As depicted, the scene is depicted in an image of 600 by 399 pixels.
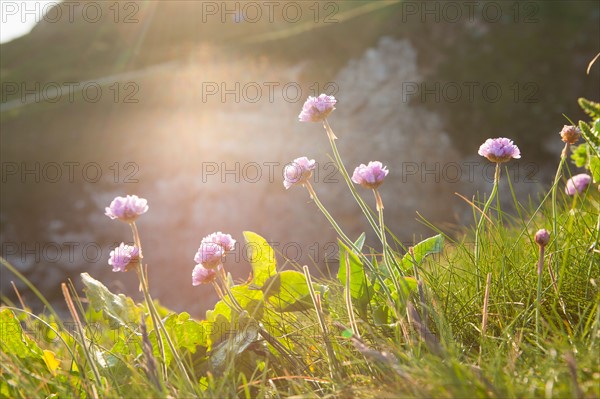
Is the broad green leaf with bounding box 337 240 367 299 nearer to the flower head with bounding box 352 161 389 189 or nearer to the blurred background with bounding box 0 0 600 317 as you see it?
the flower head with bounding box 352 161 389 189

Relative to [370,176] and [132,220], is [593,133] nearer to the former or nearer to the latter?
[370,176]

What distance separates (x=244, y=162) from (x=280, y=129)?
88 cm

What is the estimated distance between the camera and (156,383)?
4.51ft

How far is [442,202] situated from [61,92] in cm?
679

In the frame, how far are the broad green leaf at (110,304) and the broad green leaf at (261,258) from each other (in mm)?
425

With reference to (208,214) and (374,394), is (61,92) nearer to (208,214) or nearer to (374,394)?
(208,214)

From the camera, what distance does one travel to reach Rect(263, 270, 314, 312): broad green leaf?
6.22ft

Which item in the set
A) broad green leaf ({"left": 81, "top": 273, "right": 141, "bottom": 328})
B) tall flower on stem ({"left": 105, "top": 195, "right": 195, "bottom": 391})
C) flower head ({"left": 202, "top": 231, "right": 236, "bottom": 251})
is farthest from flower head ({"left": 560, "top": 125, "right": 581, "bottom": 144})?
broad green leaf ({"left": 81, "top": 273, "right": 141, "bottom": 328})

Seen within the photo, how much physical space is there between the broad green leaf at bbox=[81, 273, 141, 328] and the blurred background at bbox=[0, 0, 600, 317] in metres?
5.76

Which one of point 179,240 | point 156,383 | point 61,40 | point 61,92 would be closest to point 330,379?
point 156,383

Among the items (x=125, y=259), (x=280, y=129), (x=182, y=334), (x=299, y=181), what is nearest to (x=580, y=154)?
(x=299, y=181)

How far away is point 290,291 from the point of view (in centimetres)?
192

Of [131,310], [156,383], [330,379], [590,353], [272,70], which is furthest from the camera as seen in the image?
[272,70]

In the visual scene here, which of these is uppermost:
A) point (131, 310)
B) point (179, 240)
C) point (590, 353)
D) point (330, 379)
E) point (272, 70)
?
point (590, 353)
